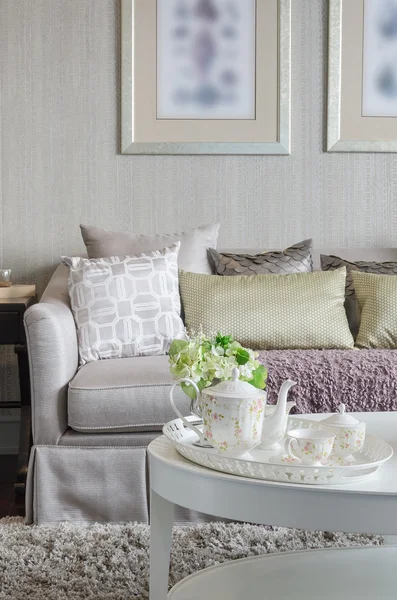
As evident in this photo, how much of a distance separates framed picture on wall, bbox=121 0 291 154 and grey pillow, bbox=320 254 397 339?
0.67m

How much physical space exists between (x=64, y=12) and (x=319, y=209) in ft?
4.82

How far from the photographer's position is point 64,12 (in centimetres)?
355

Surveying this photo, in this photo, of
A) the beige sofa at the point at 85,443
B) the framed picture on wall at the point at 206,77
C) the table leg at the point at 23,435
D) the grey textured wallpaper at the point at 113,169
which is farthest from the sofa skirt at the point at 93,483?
the framed picture on wall at the point at 206,77

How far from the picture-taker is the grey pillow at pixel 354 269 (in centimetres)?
318

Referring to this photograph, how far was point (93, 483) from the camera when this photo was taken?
8.21 ft

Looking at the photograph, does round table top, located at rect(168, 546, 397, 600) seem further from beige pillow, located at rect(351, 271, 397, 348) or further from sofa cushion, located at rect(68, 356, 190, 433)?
beige pillow, located at rect(351, 271, 397, 348)

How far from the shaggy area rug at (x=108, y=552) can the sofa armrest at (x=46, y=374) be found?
1.02 feet

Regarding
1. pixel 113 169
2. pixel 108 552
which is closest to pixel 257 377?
pixel 108 552

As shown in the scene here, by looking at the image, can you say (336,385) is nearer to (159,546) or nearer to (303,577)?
(303,577)

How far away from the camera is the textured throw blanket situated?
2.53 meters

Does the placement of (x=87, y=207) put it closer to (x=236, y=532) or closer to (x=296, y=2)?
(x=296, y=2)

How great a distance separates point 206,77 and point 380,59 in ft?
2.66

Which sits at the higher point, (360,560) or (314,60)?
(314,60)

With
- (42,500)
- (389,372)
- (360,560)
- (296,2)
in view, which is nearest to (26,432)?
(42,500)
